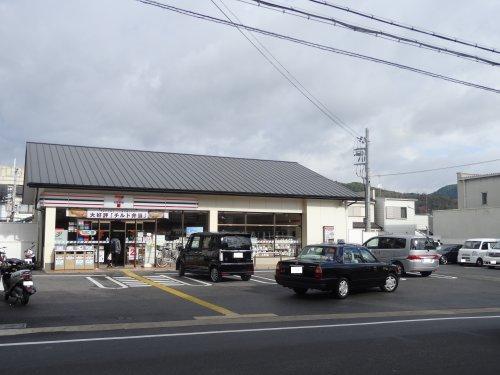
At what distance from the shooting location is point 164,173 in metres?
27.0

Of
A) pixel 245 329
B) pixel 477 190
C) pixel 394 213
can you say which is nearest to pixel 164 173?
pixel 245 329

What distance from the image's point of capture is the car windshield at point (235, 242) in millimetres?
18875

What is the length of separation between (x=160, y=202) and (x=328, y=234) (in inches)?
376

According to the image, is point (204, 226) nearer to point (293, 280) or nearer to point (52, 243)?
point (52, 243)

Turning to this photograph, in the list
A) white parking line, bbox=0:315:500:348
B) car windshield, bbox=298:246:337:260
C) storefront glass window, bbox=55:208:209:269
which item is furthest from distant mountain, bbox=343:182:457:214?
white parking line, bbox=0:315:500:348

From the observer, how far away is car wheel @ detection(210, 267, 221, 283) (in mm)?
18656

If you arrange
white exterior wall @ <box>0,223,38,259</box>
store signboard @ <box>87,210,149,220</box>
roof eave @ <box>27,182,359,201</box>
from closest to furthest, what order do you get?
roof eave @ <box>27,182,359,201</box>
store signboard @ <box>87,210,149,220</box>
white exterior wall @ <box>0,223,38,259</box>

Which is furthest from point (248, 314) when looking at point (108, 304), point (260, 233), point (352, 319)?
point (260, 233)

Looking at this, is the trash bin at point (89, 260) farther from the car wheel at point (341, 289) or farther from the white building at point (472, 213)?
the white building at point (472, 213)

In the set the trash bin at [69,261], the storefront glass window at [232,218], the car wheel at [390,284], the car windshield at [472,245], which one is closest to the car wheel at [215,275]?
the car wheel at [390,284]

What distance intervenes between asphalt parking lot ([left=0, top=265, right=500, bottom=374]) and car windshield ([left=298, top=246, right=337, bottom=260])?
3.82 ft

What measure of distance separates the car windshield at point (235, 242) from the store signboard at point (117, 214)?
6847 mm

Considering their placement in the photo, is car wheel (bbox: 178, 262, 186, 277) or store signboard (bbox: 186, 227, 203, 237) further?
store signboard (bbox: 186, 227, 203, 237)

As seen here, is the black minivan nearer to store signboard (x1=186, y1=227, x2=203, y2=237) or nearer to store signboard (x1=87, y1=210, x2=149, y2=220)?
store signboard (x1=87, y1=210, x2=149, y2=220)
